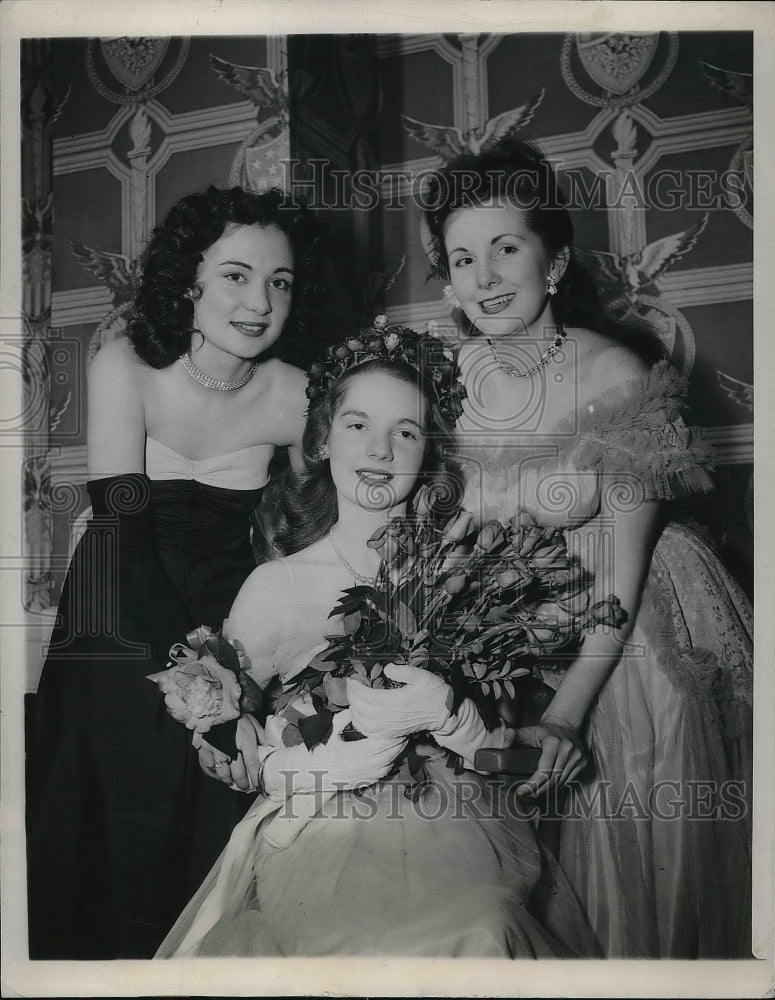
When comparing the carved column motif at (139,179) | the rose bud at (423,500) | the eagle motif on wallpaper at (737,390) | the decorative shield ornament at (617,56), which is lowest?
the rose bud at (423,500)

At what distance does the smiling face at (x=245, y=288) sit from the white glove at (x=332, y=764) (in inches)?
39.6

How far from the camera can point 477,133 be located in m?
2.50

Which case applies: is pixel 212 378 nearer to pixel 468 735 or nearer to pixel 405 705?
pixel 405 705

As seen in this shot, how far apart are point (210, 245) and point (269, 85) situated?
1.50 feet

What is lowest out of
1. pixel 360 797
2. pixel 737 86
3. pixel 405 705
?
pixel 360 797

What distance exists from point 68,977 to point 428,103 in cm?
247

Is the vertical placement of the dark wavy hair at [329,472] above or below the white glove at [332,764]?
above

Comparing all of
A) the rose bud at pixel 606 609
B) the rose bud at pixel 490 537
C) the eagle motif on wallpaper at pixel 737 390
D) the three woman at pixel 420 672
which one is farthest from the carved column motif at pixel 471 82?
the rose bud at pixel 606 609

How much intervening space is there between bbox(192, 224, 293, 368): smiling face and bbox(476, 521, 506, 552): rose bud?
74 centimetres

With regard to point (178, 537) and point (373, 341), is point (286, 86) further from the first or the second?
point (178, 537)

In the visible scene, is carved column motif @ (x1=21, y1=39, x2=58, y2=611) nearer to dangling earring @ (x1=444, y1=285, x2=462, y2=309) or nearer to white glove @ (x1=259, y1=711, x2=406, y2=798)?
white glove @ (x1=259, y1=711, x2=406, y2=798)

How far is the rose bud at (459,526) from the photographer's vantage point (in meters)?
2.40

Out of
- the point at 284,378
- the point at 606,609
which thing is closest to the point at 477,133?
the point at 284,378

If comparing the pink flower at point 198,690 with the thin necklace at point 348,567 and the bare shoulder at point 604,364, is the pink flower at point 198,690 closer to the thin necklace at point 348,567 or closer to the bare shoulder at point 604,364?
the thin necklace at point 348,567
